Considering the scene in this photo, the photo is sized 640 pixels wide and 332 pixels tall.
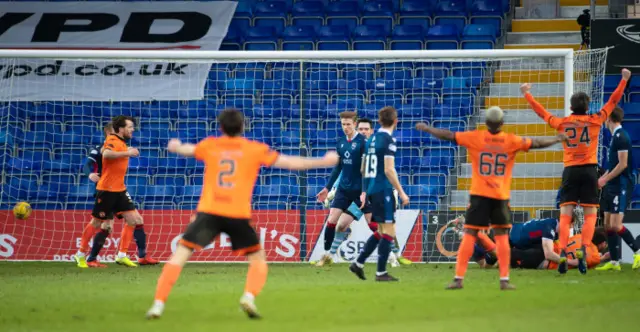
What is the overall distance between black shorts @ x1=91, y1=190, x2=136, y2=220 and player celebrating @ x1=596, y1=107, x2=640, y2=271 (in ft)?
23.0

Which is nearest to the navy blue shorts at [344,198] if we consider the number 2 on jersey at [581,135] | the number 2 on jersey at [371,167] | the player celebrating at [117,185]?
the number 2 on jersey at [371,167]

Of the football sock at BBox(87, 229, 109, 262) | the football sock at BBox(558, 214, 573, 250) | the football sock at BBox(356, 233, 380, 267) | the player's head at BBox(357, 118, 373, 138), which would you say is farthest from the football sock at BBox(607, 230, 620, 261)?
the football sock at BBox(87, 229, 109, 262)

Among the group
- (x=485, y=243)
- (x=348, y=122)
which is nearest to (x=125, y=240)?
(x=348, y=122)

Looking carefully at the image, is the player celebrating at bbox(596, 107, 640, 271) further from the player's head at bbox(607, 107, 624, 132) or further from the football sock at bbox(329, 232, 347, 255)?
the football sock at bbox(329, 232, 347, 255)

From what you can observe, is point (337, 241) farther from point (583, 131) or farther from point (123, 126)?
point (583, 131)

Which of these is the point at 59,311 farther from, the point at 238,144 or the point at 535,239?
the point at 535,239

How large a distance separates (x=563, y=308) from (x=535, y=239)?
20.1 ft

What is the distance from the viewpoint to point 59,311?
27.9 feet

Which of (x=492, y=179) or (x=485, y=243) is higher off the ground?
(x=492, y=179)

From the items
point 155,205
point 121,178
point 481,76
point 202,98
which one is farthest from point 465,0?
point 121,178

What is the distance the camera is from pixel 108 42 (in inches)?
859

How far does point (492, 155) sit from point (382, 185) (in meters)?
1.92

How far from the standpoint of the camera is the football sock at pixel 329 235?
1525 cm

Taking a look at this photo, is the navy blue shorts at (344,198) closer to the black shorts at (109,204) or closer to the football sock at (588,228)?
the black shorts at (109,204)
